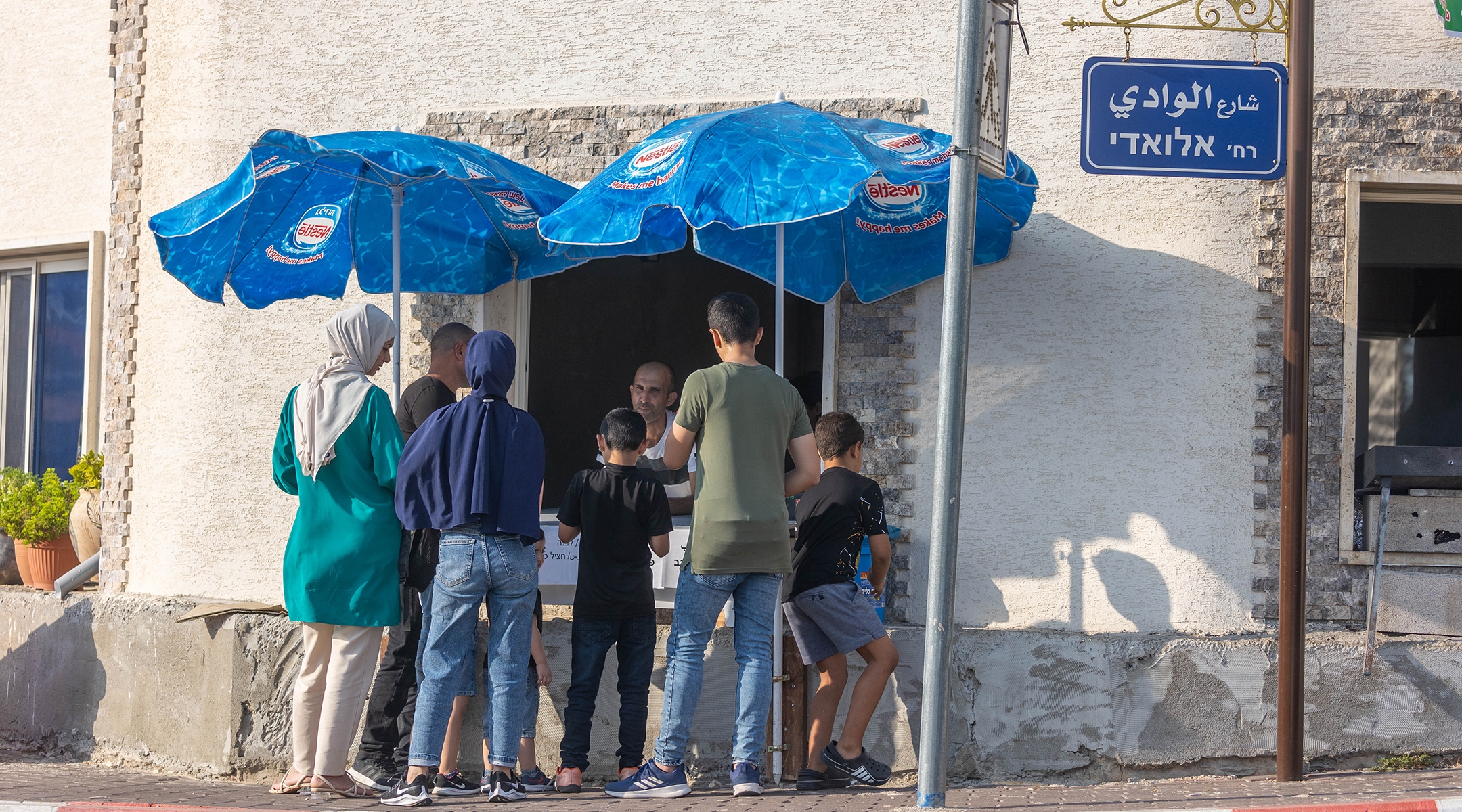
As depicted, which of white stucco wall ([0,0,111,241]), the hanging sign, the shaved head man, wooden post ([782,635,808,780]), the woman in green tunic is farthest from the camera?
white stucco wall ([0,0,111,241])

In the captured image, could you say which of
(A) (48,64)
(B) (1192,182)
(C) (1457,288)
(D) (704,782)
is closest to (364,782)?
(D) (704,782)

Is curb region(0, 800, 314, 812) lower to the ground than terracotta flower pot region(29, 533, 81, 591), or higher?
lower

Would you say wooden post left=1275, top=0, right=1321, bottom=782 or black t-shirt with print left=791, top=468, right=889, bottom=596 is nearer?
wooden post left=1275, top=0, right=1321, bottom=782

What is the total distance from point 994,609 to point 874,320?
1.45m

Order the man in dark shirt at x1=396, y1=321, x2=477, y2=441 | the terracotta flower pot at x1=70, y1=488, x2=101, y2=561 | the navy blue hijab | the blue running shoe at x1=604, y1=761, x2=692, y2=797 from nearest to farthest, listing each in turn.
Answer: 1. the navy blue hijab
2. the blue running shoe at x1=604, y1=761, x2=692, y2=797
3. the man in dark shirt at x1=396, y1=321, x2=477, y2=441
4. the terracotta flower pot at x1=70, y1=488, x2=101, y2=561

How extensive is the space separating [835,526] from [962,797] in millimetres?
1190

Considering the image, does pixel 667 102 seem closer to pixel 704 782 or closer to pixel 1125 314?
pixel 1125 314

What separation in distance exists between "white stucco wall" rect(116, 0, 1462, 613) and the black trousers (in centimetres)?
142

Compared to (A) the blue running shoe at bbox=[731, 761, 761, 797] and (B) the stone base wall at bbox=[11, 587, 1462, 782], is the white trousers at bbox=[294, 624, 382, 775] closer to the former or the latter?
(B) the stone base wall at bbox=[11, 587, 1462, 782]

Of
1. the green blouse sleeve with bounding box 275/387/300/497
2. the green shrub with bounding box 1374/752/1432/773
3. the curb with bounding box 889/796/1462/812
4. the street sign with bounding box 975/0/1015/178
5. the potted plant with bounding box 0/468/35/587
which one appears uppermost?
the street sign with bounding box 975/0/1015/178

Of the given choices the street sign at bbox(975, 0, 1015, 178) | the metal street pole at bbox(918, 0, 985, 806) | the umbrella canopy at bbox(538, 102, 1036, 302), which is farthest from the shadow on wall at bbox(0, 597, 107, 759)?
the street sign at bbox(975, 0, 1015, 178)

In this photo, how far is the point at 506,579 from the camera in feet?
15.9

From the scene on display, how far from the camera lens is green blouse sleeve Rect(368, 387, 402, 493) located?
4996 millimetres

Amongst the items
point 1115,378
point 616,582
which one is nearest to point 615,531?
point 616,582
